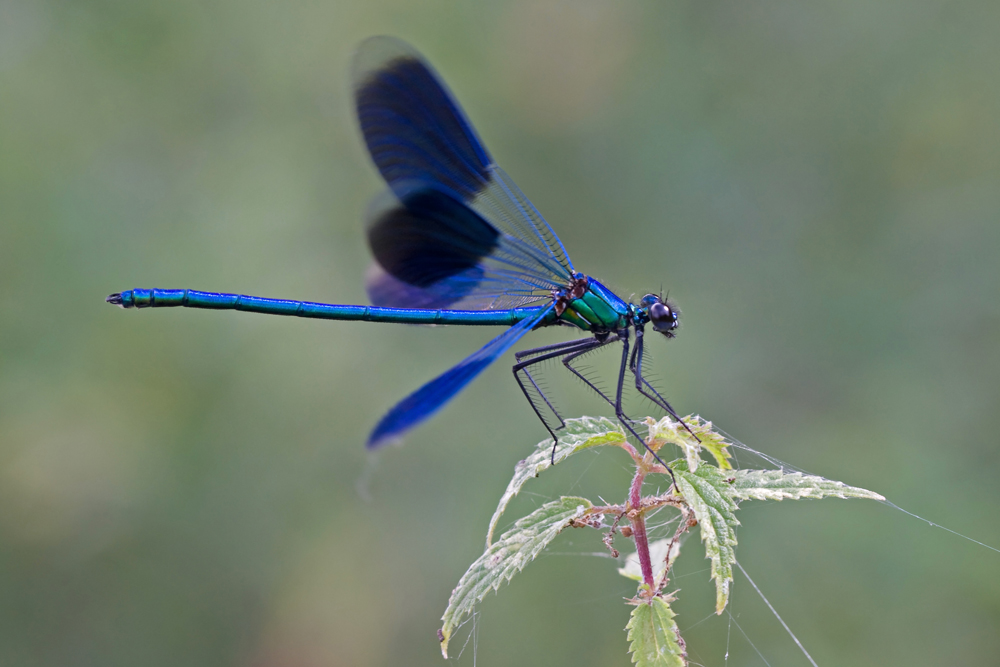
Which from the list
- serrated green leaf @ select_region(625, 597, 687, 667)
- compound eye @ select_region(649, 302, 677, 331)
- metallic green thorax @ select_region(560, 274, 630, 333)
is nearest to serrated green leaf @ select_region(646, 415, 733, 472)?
serrated green leaf @ select_region(625, 597, 687, 667)

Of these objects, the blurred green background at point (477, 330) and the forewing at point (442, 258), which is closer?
the forewing at point (442, 258)

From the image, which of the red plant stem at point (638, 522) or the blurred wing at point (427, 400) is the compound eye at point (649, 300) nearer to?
the blurred wing at point (427, 400)

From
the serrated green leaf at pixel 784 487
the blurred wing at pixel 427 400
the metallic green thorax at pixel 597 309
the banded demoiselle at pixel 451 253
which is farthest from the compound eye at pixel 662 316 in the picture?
the serrated green leaf at pixel 784 487

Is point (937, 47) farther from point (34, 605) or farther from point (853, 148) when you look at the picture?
point (34, 605)

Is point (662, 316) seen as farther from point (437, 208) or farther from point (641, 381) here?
point (437, 208)

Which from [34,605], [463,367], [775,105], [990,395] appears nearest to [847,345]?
[990,395]
